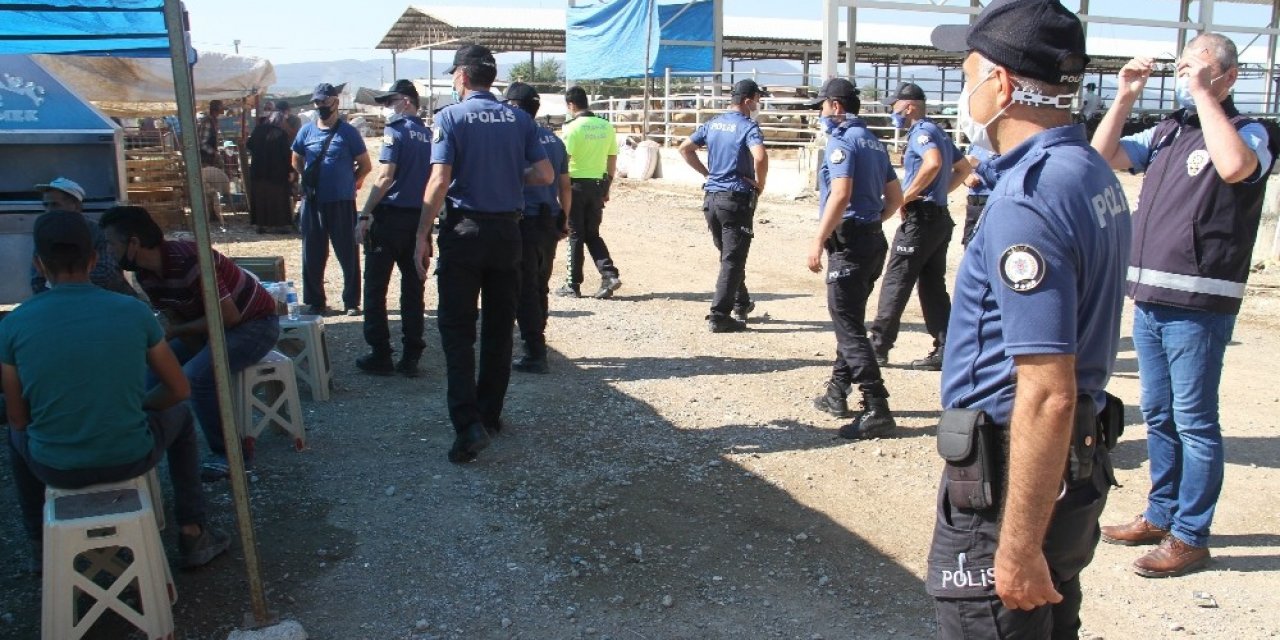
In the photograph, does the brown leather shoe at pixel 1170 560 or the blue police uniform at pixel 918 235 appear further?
the blue police uniform at pixel 918 235

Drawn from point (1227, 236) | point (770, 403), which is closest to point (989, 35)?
point (1227, 236)

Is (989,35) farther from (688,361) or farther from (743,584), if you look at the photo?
(688,361)

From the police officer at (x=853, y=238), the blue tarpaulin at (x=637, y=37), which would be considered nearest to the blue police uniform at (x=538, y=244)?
the police officer at (x=853, y=238)

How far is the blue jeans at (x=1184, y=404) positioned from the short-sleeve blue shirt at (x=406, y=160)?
4.42 m

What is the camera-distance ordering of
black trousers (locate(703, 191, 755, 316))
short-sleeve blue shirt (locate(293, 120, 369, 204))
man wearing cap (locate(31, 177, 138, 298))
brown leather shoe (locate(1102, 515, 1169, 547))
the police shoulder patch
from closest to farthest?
1. the police shoulder patch
2. brown leather shoe (locate(1102, 515, 1169, 547))
3. man wearing cap (locate(31, 177, 138, 298))
4. black trousers (locate(703, 191, 755, 316))
5. short-sleeve blue shirt (locate(293, 120, 369, 204))

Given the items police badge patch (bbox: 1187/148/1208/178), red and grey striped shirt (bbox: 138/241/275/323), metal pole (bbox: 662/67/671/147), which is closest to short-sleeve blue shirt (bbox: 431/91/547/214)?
red and grey striped shirt (bbox: 138/241/275/323)

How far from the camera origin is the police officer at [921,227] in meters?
6.54

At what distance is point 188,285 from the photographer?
465cm

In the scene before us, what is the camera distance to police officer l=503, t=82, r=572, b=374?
6.94 metres

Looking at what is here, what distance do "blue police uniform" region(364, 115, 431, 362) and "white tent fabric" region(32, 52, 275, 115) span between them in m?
6.51

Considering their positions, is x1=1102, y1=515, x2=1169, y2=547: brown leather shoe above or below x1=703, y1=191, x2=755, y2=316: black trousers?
below

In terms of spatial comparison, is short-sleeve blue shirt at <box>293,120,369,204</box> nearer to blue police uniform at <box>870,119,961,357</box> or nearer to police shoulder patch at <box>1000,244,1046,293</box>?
blue police uniform at <box>870,119,961,357</box>

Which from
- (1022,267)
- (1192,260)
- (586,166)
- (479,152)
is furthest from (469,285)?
(586,166)

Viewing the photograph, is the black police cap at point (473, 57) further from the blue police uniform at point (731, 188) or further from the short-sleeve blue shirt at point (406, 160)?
the blue police uniform at point (731, 188)
